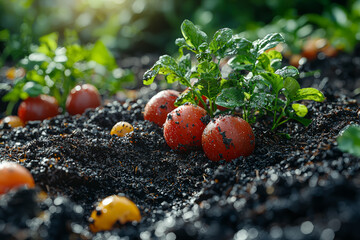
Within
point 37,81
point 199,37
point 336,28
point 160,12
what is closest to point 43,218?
point 199,37

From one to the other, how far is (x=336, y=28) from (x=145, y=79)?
3.67 m

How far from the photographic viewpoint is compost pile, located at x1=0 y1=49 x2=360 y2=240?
1394 millimetres

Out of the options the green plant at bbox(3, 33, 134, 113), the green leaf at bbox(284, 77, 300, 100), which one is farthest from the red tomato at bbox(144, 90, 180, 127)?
the green plant at bbox(3, 33, 134, 113)

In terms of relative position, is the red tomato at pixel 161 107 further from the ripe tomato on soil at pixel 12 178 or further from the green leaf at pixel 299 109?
the ripe tomato on soil at pixel 12 178

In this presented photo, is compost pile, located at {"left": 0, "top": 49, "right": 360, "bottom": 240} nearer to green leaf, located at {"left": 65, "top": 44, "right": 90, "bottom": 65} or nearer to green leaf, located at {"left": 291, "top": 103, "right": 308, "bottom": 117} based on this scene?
green leaf, located at {"left": 291, "top": 103, "right": 308, "bottom": 117}

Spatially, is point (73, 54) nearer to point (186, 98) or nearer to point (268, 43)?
point (186, 98)

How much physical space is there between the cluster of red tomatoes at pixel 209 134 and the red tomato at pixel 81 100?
1.22 m

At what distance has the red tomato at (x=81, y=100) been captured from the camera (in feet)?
10.5

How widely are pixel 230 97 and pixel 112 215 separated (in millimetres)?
988

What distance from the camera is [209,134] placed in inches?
83.4

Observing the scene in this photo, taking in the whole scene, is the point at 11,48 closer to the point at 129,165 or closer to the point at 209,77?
the point at 129,165

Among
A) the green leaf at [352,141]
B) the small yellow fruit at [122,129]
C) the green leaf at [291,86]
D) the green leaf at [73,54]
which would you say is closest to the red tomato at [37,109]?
the green leaf at [73,54]

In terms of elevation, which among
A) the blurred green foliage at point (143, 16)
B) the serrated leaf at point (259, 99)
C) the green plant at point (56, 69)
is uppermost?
the blurred green foliage at point (143, 16)

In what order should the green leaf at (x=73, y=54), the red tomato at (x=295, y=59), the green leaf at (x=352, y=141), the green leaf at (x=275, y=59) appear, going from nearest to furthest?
the green leaf at (x=352, y=141) → the green leaf at (x=275, y=59) → the green leaf at (x=73, y=54) → the red tomato at (x=295, y=59)
